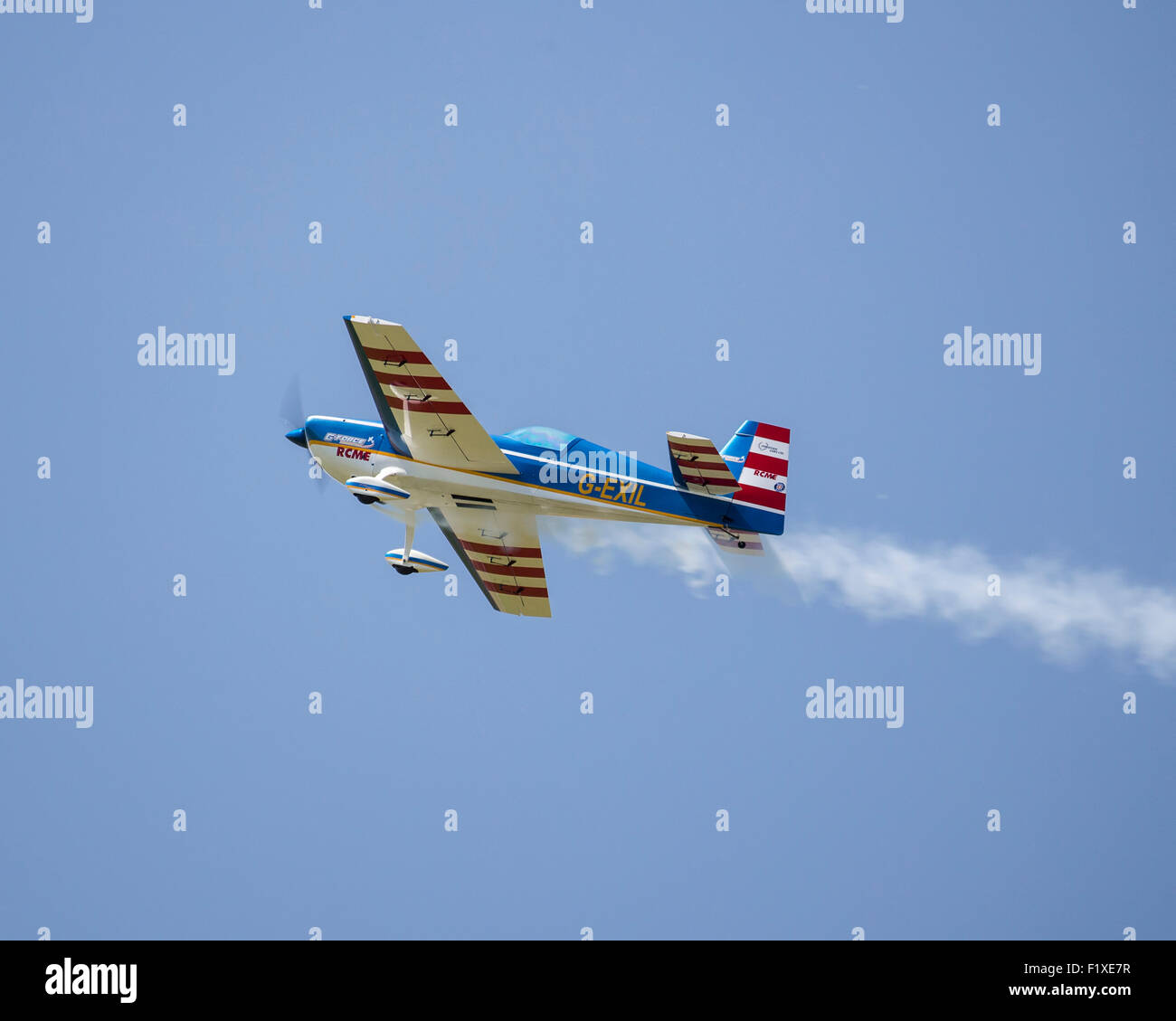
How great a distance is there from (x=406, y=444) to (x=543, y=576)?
165 inches

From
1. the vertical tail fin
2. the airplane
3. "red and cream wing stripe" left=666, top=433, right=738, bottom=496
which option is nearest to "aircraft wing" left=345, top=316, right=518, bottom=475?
the airplane

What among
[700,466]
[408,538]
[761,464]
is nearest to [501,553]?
[408,538]

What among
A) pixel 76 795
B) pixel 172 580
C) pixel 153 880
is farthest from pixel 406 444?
pixel 76 795

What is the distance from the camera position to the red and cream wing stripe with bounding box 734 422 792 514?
23.8m

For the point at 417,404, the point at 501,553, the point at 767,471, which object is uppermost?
the point at 417,404

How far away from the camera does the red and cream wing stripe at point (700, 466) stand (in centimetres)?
2302

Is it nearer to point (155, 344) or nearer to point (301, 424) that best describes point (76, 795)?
point (155, 344)

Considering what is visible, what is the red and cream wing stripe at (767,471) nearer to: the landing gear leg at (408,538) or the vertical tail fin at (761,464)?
the vertical tail fin at (761,464)

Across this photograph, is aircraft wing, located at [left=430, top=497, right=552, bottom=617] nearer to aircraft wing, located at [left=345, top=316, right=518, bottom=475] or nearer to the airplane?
the airplane

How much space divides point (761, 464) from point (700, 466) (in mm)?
1363

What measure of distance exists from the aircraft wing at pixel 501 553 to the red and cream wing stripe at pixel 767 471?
13.9 ft

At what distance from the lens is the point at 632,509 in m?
23.8

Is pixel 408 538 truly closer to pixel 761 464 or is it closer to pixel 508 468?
pixel 508 468

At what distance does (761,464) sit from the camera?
945 inches
